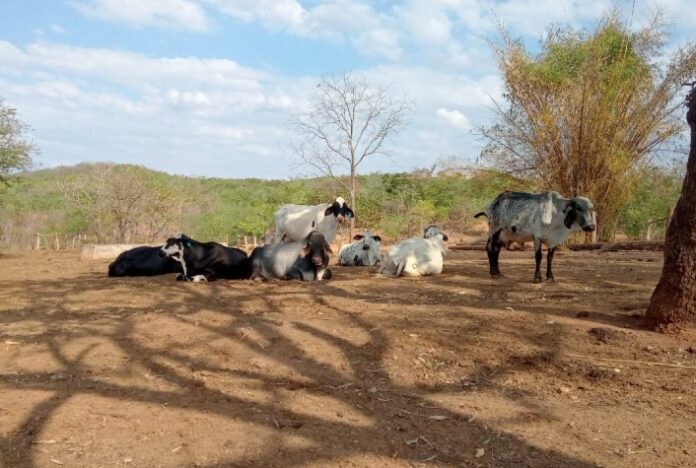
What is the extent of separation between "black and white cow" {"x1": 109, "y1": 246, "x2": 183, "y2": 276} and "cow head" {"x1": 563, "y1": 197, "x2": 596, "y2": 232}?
708 centimetres

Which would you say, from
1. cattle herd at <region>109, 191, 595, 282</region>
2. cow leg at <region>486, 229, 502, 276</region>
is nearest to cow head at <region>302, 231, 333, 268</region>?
cattle herd at <region>109, 191, 595, 282</region>

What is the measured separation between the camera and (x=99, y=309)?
7816 millimetres

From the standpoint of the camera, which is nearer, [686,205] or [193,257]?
[686,205]

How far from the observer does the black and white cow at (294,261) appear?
34.4ft

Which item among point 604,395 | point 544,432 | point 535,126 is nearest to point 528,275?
point 604,395

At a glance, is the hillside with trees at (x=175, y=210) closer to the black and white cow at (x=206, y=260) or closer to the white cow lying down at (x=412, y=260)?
the white cow lying down at (x=412, y=260)

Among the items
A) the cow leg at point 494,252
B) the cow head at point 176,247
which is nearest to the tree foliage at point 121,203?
the cow head at point 176,247

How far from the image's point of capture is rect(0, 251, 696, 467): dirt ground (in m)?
3.65

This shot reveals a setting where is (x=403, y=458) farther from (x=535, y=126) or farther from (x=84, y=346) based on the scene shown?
(x=535, y=126)

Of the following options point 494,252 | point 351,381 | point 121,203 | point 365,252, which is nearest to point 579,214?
point 494,252

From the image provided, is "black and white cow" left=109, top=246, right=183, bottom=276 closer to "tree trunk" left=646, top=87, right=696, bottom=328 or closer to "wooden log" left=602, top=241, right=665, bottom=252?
"tree trunk" left=646, top=87, right=696, bottom=328

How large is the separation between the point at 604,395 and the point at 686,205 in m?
2.40

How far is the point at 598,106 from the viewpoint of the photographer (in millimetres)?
17812

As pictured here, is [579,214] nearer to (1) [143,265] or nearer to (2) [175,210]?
(1) [143,265]
